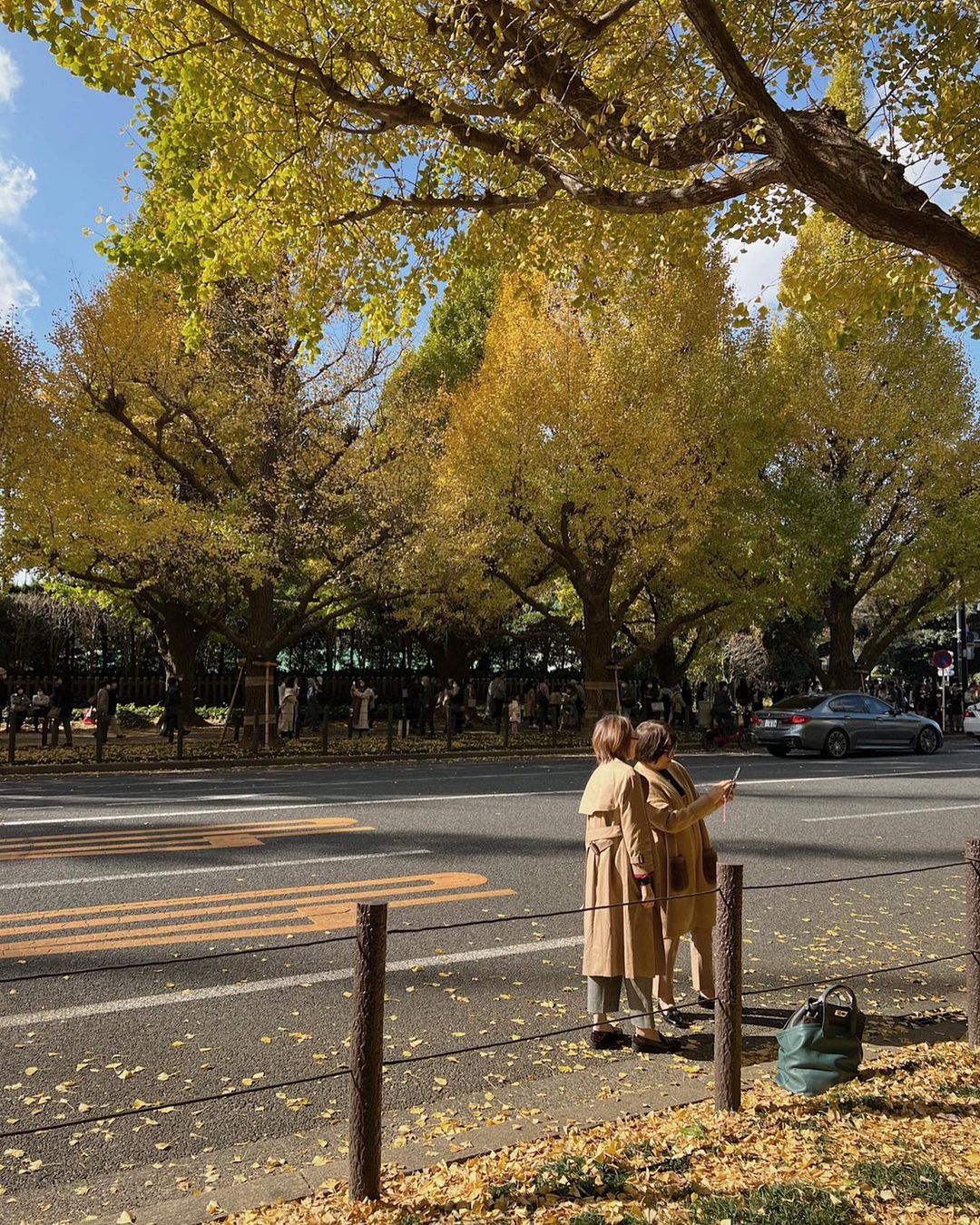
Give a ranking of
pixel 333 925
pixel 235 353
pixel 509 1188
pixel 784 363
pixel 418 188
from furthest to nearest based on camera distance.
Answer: pixel 784 363 < pixel 235 353 < pixel 418 188 < pixel 333 925 < pixel 509 1188

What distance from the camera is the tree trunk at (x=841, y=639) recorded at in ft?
89.8

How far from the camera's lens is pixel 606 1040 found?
464 centimetres

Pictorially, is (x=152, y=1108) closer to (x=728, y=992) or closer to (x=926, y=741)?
(x=728, y=992)

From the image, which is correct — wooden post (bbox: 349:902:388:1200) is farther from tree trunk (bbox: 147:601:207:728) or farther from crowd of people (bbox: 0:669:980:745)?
tree trunk (bbox: 147:601:207:728)

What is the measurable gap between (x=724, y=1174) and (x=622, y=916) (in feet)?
4.71

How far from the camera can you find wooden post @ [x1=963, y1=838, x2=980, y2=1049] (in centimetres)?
455

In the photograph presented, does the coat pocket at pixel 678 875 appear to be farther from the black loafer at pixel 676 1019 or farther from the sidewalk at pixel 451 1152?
the sidewalk at pixel 451 1152

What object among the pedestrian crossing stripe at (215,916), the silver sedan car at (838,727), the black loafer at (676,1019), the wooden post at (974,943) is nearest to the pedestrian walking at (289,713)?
the silver sedan car at (838,727)

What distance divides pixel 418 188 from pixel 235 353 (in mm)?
13031

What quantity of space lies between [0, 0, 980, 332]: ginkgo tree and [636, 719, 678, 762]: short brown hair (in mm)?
3444

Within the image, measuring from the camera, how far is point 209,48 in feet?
23.3

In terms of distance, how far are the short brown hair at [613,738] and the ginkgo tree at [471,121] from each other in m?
3.48

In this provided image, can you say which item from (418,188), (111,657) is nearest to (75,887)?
(418,188)

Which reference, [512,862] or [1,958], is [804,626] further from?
[1,958]
